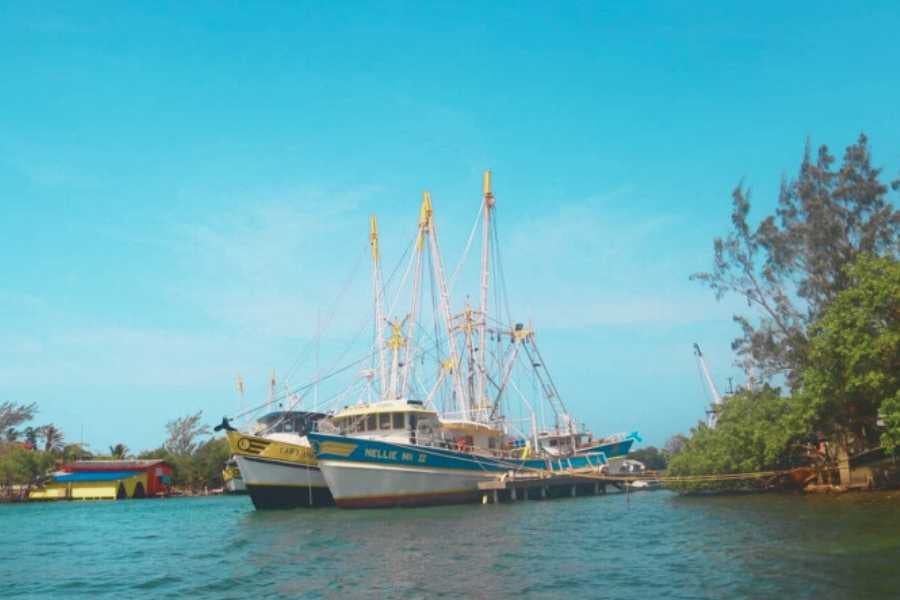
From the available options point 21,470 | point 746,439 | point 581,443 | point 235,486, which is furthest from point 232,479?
point 746,439

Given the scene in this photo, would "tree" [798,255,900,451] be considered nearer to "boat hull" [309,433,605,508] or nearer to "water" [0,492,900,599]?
"water" [0,492,900,599]

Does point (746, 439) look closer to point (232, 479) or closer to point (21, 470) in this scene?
point (232, 479)

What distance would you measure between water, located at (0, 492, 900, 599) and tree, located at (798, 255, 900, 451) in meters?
3.78

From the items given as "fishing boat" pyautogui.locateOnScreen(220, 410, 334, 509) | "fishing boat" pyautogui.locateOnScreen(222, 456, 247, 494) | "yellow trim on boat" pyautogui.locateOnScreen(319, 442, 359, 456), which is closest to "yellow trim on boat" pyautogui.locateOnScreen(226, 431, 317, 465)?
"fishing boat" pyautogui.locateOnScreen(220, 410, 334, 509)

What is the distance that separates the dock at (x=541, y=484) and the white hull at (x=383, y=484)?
3.54m

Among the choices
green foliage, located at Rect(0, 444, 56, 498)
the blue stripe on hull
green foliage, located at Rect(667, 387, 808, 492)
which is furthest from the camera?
green foliage, located at Rect(0, 444, 56, 498)

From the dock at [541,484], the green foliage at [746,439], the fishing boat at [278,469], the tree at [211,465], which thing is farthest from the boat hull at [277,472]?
the tree at [211,465]

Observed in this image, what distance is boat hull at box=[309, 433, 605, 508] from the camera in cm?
3616

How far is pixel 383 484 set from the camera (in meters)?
37.2

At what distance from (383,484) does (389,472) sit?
656 millimetres

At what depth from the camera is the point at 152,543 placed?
30000 mm

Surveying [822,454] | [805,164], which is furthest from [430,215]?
[822,454]

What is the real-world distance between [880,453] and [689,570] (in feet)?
68.9

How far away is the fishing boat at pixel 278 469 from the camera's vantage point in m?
38.7
